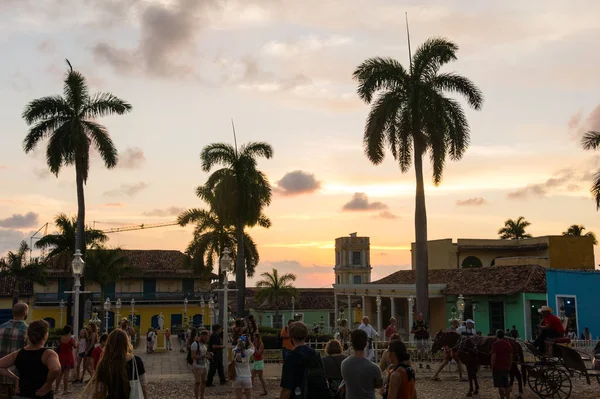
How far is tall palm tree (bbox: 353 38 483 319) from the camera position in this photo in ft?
93.9

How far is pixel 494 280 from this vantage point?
122ft

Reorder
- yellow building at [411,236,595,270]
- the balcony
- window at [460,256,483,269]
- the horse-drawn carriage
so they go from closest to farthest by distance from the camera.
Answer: the horse-drawn carriage → yellow building at [411,236,595,270] → window at [460,256,483,269] → the balcony

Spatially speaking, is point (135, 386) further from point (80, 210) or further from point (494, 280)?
point (494, 280)

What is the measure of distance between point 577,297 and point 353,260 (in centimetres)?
4818

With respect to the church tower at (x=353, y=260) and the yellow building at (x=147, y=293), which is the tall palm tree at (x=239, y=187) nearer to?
the yellow building at (x=147, y=293)

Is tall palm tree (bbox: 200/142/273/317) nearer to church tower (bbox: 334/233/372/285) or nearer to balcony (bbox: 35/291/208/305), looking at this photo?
balcony (bbox: 35/291/208/305)

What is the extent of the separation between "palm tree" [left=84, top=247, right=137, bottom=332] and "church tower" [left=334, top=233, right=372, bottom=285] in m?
31.1

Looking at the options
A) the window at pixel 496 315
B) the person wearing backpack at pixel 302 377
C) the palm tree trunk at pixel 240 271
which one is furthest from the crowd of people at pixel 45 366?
the window at pixel 496 315

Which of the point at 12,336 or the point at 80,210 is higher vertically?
the point at 80,210

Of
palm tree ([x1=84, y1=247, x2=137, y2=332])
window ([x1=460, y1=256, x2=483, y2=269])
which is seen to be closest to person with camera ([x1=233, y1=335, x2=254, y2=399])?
window ([x1=460, y1=256, x2=483, y2=269])

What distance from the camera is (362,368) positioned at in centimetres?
687

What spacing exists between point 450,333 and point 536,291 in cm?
1910

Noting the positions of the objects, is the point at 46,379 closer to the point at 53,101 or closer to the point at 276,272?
the point at 53,101

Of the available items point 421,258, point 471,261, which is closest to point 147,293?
point 471,261
